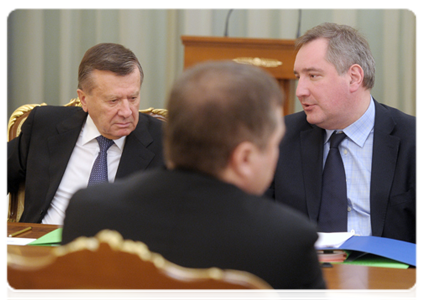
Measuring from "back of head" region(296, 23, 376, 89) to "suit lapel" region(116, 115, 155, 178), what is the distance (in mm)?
774

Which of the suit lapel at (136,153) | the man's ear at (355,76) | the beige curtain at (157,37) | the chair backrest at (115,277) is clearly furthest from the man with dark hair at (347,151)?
the beige curtain at (157,37)

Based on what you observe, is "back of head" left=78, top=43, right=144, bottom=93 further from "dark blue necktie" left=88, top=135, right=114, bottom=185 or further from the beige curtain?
the beige curtain

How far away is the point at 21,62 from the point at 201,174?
4.19 metres

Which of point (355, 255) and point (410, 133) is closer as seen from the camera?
point (355, 255)

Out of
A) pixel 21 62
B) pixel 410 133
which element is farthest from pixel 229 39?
pixel 21 62

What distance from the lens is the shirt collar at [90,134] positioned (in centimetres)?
205

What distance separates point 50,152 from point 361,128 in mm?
1311

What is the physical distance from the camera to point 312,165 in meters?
1.83

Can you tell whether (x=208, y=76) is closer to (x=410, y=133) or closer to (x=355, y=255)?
(x=355, y=255)

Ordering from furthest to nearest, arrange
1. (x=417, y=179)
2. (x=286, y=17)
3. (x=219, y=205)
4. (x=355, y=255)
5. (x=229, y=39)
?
(x=286, y=17) → (x=229, y=39) → (x=417, y=179) → (x=355, y=255) → (x=219, y=205)

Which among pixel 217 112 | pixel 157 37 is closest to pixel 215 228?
pixel 217 112

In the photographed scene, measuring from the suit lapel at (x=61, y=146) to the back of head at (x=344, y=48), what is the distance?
104 centimetres

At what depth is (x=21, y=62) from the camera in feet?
14.5

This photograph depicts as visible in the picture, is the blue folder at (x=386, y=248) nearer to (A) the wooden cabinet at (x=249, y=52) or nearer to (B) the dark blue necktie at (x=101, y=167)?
(B) the dark blue necktie at (x=101, y=167)
